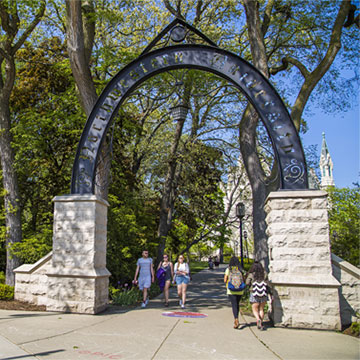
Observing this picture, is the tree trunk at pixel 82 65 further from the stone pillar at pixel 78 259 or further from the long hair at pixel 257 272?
the long hair at pixel 257 272

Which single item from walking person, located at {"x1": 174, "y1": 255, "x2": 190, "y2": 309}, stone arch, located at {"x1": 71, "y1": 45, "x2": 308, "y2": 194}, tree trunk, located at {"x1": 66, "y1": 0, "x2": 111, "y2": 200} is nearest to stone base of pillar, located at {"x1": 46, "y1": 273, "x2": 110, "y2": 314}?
stone arch, located at {"x1": 71, "y1": 45, "x2": 308, "y2": 194}

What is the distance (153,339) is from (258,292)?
232 centimetres

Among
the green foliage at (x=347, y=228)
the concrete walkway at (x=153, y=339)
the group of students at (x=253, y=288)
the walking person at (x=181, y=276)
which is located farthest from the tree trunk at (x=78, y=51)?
the green foliage at (x=347, y=228)

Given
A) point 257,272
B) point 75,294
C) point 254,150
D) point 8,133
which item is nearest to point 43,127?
point 8,133

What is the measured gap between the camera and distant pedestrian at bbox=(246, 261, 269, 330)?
6.90 m

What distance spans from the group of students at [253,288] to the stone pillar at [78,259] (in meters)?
3.13

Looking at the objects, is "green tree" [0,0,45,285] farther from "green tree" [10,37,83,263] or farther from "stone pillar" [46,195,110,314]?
"stone pillar" [46,195,110,314]

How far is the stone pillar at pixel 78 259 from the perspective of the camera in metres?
8.16

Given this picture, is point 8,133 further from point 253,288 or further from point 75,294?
point 253,288

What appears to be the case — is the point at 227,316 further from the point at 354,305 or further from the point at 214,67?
the point at 214,67

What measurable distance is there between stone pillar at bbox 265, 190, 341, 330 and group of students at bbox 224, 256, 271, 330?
13.0 inches

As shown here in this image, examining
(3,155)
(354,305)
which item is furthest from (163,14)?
(354,305)

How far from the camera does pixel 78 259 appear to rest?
8.34m

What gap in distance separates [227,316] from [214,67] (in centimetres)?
616
